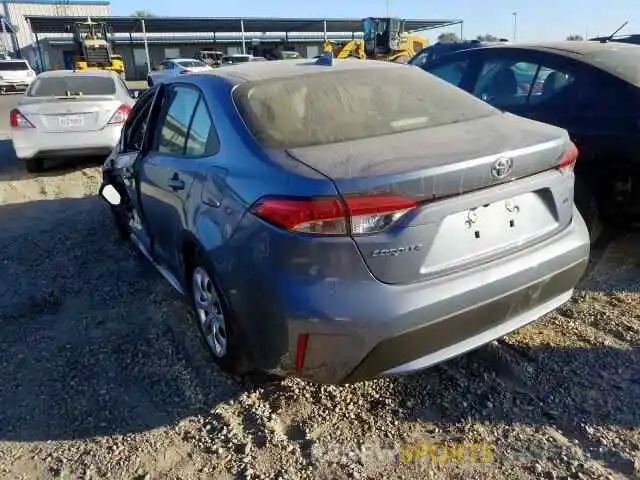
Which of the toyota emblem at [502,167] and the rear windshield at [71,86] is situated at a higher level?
the toyota emblem at [502,167]

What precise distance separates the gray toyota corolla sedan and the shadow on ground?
20.5ft

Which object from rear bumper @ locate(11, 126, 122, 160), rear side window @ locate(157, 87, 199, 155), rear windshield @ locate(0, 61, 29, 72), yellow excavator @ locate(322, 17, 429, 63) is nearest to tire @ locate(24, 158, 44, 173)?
rear bumper @ locate(11, 126, 122, 160)

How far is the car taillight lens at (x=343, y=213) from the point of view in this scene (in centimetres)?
200

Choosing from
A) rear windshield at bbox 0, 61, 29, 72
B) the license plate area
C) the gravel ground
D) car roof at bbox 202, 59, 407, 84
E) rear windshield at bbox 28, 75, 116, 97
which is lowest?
rear windshield at bbox 0, 61, 29, 72

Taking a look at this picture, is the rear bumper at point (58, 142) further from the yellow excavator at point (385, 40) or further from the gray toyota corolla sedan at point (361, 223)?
the yellow excavator at point (385, 40)

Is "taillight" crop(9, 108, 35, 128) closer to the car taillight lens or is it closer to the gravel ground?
the gravel ground

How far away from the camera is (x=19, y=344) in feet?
10.9

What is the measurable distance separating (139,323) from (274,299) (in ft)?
5.60

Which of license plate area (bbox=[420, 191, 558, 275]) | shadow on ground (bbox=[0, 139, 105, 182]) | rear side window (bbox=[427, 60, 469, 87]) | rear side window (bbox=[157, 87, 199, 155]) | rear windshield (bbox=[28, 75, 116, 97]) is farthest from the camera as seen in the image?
rear windshield (bbox=[28, 75, 116, 97])

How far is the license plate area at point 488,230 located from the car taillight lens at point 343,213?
0.22 m

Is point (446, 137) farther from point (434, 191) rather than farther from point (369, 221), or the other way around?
point (369, 221)

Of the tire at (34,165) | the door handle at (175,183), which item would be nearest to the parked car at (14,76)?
the tire at (34,165)

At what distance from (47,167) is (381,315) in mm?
8190

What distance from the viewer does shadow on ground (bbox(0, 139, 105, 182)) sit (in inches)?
320
